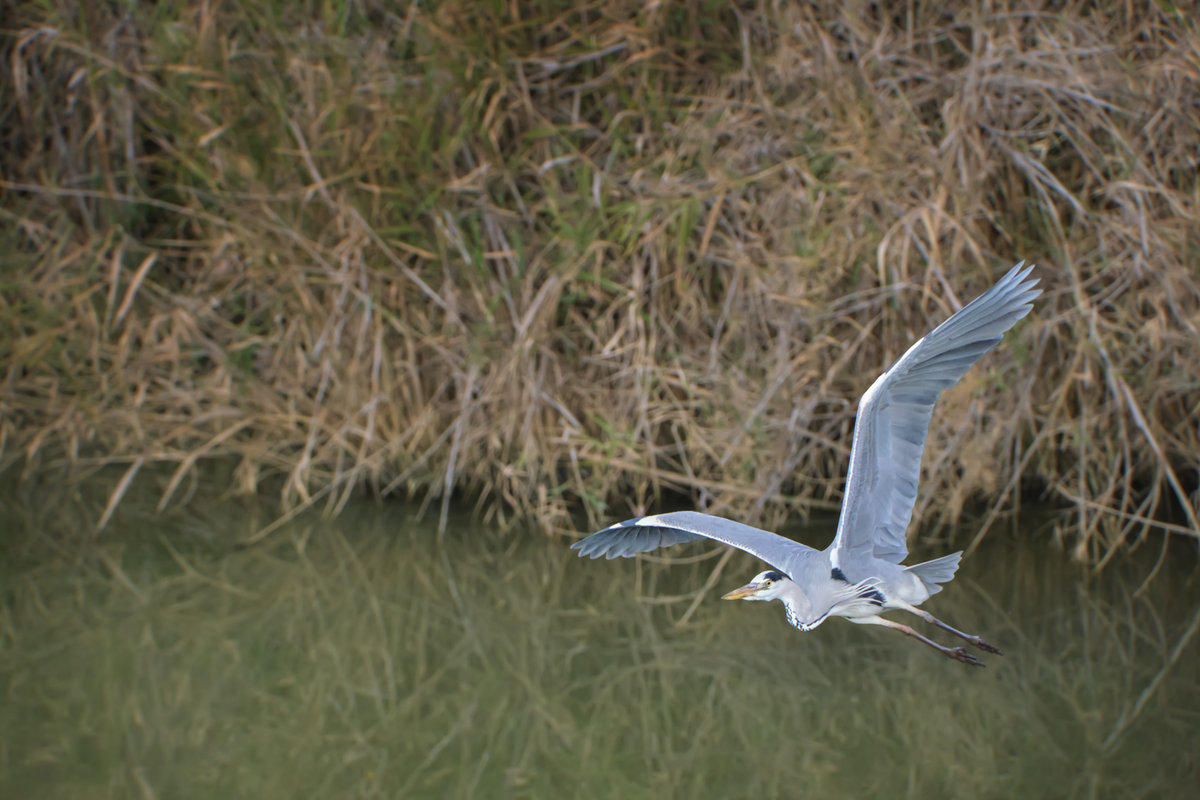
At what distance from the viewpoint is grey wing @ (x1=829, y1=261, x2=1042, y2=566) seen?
165cm

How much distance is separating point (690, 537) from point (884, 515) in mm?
369

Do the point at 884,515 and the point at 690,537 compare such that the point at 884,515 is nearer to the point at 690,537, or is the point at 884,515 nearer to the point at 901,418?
the point at 901,418

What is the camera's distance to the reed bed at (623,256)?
2.90m

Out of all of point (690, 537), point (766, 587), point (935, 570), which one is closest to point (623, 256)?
point (690, 537)

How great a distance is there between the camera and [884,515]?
1.79 metres

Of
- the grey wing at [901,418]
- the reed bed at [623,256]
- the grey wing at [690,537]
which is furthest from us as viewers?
the reed bed at [623,256]

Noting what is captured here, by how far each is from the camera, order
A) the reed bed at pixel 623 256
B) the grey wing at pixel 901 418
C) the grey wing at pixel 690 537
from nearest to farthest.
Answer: the grey wing at pixel 901 418 → the grey wing at pixel 690 537 → the reed bed at pixel 623 256

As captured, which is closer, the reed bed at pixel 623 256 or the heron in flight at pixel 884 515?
the heron in flight at pixel 884 515

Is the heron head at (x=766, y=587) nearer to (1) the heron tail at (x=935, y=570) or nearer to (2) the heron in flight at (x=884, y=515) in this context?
(2) the heron in flight at (x=884, y=515)

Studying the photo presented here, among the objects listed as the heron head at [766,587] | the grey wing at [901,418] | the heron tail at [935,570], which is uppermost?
the grey wing at [901,418]

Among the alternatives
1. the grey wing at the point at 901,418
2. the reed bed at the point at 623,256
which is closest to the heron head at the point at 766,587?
the grey wing at the point at 901,418

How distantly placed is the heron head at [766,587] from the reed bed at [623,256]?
1.01 m

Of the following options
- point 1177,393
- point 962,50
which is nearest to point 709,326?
point 962,50

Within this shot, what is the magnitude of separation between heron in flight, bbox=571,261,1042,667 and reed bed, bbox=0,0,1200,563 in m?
1.06
